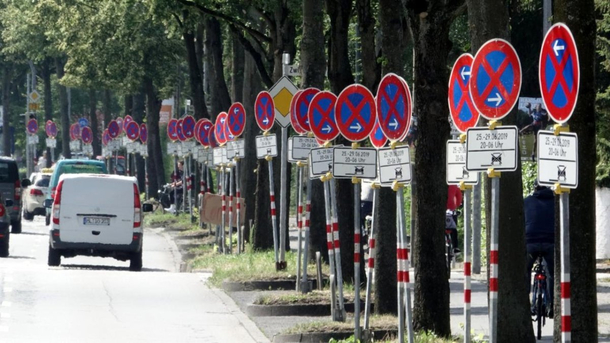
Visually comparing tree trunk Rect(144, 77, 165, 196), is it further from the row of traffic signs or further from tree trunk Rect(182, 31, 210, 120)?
the row of traffic signs

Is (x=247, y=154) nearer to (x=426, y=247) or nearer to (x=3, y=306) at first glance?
(x=3, y=306)

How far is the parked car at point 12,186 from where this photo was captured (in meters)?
41.0

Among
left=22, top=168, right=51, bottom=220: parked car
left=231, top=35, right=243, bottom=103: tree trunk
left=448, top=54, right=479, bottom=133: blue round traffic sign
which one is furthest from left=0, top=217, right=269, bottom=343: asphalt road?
left=22, top=168, right=51, bottom=220: parked car

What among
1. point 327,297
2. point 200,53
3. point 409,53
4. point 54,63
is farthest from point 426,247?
point 54,63

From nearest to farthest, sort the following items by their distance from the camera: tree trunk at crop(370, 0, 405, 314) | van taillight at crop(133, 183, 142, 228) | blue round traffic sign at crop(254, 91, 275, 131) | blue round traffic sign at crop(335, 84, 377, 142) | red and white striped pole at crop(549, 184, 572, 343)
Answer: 1. red and white striped pole at crop(549, 184, 572, 343)
2. blue round traffic sign at crop(335, 84, 377, 142)
3. tree trunk at crop(370, 0, 405, 314)
4. blue round traffic sign at crop(254, 91, 275, 131)
5. van taillight at crop(133, 183, 142, 228)

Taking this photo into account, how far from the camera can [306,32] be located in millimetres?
23156

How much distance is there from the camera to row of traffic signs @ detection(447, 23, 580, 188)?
32.7 ft

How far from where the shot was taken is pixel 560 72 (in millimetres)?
10062

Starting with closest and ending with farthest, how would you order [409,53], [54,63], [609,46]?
[609,46] < [409,53] < [54,63]

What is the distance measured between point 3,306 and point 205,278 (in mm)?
6503

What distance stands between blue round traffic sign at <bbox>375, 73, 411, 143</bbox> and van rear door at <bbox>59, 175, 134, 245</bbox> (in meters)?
14.3

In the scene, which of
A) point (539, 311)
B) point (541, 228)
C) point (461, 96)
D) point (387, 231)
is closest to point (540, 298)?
point (539, 311)

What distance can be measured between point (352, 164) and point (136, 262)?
13995 mm

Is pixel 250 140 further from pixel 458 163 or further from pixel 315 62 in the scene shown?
pixel 458 163
